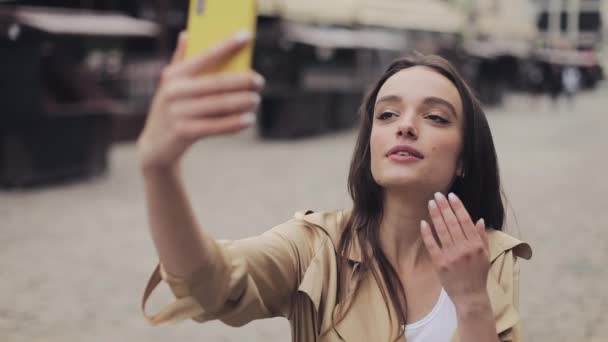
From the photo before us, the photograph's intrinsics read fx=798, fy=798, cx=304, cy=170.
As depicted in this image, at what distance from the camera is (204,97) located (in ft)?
3.60

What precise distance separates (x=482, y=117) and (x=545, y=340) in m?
3.15

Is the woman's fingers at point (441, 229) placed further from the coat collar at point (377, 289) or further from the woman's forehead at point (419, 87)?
the woman's forehead at point (419, 87)

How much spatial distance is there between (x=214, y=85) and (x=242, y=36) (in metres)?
0.08

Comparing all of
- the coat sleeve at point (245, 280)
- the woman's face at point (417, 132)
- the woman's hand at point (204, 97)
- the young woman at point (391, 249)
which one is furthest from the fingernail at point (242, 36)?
the woman's face at point (417, 132)

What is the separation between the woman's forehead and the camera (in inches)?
81.6

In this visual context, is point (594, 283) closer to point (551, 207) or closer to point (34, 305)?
point (551, 207)

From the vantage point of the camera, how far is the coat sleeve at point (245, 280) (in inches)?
Answer: 60.3

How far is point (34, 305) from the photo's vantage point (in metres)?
5.49

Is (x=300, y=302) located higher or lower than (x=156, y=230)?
lower

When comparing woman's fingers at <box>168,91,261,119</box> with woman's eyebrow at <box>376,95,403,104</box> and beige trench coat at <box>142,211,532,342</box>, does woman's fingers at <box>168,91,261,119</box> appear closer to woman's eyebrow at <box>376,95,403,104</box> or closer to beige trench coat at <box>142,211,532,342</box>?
beige trench coat at <box>142,211,532,342</box>

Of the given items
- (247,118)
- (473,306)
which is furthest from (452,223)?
(247,118)

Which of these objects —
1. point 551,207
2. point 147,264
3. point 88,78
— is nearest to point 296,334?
point 147,264

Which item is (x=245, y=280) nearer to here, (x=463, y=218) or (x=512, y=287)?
(x=463, y=218)

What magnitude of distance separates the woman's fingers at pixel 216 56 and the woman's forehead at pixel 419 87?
104 cm
